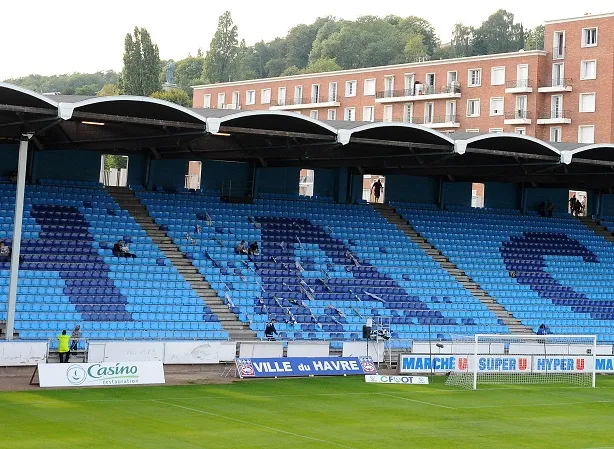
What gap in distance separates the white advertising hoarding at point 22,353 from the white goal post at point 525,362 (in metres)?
12.2

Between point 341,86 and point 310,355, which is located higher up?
point 341,86

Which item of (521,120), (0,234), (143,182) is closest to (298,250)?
(143,182)

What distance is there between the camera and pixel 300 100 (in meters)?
97.2

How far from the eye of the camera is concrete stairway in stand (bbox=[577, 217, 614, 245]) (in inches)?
2056

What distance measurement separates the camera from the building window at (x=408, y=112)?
90.7 m

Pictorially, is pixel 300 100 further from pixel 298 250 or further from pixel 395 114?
pixel 298 250

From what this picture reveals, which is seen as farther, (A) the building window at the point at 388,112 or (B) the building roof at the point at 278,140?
(A) the building window at the point at 388,112

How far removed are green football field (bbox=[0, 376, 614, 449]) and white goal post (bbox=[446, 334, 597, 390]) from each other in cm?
246

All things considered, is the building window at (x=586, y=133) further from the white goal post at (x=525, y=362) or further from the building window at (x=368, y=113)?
the white goal post at (x=525, y=362)

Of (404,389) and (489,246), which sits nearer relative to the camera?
(404,389)

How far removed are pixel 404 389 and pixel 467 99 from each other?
57.7 meters

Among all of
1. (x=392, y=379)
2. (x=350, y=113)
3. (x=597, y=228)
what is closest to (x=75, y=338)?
(x=392, y=379)

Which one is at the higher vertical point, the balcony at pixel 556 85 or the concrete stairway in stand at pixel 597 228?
the balcony at pixel 556 85

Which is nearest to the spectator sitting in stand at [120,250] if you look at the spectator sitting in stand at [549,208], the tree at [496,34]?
the spectator sitting in stand at [549,208]
